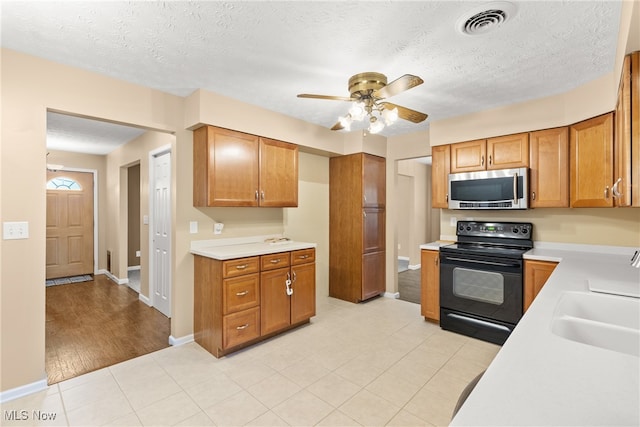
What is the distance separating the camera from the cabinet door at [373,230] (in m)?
4.22

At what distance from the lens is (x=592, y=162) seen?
2674mm

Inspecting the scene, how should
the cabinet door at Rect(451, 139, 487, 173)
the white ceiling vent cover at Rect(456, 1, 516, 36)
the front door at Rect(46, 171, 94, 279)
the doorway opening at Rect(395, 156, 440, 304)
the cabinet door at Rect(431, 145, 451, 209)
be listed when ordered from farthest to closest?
the doorway opening at Rect(395, 156, 440, 304)
the front door at Rect(46, 171, 94, 279)
the cabinet door at Rect(431, 145, 451, 209)
the cabinet door at Rect(451, 139, 487, 173)
the white ceiling vent cover at Rect(456, 1, 516, 36)

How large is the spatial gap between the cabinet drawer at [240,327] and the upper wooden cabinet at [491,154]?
2784mm

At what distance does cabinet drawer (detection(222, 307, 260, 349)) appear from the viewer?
2.69 meters

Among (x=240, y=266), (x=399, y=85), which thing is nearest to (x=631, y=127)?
(x=399, y=85)

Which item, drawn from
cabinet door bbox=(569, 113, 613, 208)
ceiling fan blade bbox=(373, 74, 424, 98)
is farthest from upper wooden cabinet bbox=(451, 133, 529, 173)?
ceiling fan blade bbox=(373, 74, 424, 98)

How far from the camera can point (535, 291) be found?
110 inches

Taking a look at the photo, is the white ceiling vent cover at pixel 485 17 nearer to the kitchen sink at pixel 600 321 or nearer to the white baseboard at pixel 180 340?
the kitchen sink at pixel 600 321

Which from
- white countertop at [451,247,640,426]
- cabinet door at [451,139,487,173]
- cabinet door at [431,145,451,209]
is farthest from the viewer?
cabinet door at [431,145,451,209]

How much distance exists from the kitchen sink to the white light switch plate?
3251mm

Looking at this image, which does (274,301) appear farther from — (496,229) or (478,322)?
(496,229)

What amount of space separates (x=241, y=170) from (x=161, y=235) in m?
1.56

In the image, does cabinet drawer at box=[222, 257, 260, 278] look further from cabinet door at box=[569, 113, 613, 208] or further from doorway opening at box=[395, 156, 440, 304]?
doorway opening at box=[395, 156, 440, 304]

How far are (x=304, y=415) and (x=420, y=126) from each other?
11.5 feet
